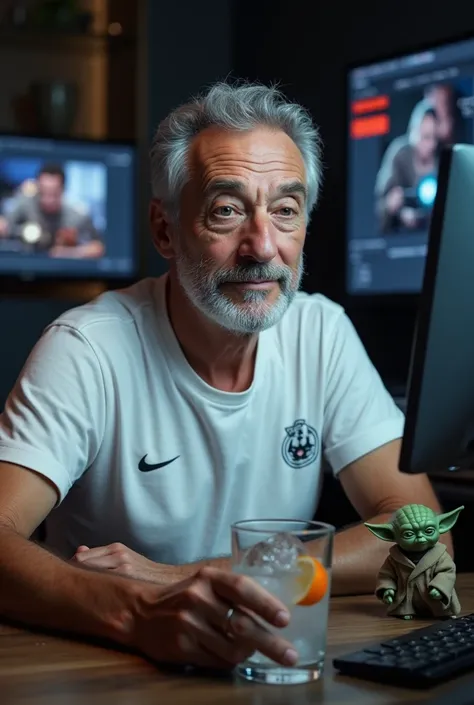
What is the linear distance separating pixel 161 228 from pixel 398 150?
47.1 inches

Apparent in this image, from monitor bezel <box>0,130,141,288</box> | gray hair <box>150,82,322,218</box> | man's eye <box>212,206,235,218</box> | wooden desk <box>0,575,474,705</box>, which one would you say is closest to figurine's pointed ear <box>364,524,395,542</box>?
wooden desk <box>0,575,474,705</box>

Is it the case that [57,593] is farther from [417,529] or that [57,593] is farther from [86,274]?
[86,274]

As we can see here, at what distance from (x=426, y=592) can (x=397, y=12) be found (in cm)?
241

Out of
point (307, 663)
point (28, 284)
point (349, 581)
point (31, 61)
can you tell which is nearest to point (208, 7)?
point (31, 61)

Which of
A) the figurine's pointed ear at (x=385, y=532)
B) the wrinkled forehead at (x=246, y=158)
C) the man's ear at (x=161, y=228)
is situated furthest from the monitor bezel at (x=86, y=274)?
the figurine's pointed ear at (x=385, y=532)

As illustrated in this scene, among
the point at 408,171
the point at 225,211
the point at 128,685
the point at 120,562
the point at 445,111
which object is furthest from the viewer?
the point at 408,171

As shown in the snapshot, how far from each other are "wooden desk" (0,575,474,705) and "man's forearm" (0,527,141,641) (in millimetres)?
30

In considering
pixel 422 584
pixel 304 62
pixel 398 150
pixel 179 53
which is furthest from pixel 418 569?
pixel 179 53

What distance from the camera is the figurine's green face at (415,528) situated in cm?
123

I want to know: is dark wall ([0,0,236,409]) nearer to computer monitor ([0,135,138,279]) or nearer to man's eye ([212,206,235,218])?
computer monitor ([0,135,138,279])

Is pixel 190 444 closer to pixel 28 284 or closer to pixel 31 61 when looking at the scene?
pixel 28 284

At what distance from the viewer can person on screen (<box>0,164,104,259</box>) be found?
12.1 ft

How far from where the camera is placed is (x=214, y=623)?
1.00 metres

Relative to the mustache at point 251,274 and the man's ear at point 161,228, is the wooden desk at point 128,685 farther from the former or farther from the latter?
the man's ear at point 161,228
